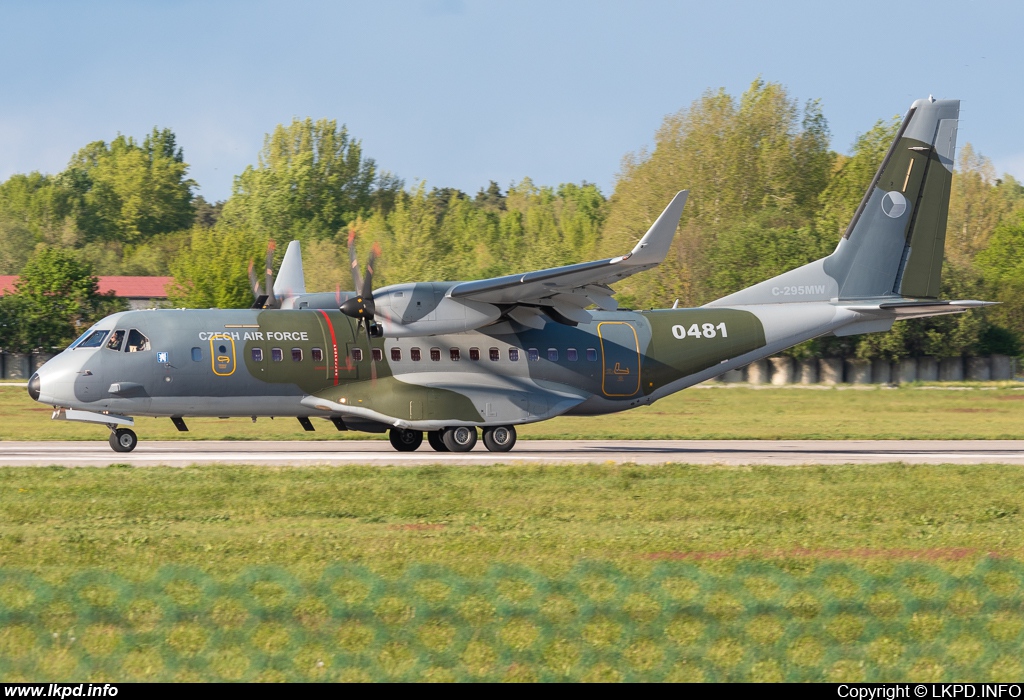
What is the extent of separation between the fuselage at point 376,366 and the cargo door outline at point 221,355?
2cm

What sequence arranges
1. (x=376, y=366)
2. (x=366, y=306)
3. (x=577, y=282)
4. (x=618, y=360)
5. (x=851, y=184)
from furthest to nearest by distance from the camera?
1. (x=851, y=184)
2. (x=618, y=360)
3. (x=376, y=366)
4. (x=366, y=306)
5. (x=577, y=282)

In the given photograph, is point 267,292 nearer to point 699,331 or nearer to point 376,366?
point 376,366

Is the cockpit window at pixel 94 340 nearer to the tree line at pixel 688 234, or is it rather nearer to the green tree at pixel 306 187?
the tree line at pixel 688 234

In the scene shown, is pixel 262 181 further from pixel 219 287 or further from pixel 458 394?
pixel 458 394

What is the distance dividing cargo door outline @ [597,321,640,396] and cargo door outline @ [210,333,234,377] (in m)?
8.65

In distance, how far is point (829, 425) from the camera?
121 feet

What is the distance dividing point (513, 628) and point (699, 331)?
19187mm

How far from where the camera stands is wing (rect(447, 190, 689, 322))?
2197 centimetres

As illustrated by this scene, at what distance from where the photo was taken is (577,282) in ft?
77.2

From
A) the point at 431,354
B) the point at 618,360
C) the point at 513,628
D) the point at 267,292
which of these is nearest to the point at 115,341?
the point at 267,292

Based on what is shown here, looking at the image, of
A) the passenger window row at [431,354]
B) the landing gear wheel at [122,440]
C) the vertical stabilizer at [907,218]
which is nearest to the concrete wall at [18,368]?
the landing gear wheel at [122,440]

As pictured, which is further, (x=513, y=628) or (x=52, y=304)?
(x=52, y=304)

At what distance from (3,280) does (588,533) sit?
89.0 m
